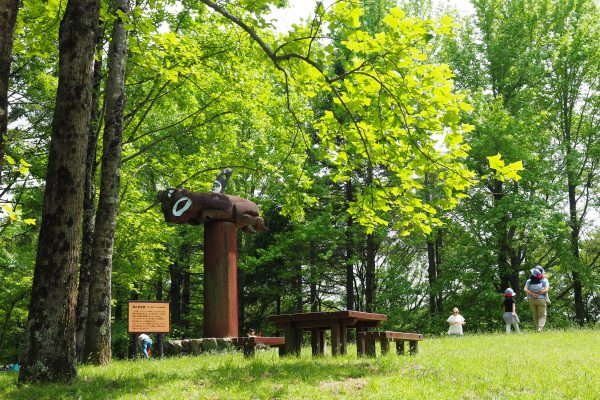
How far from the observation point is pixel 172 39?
32.0ft

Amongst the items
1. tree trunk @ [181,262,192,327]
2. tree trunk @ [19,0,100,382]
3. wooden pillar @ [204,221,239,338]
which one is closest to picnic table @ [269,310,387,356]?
tree trunk @ [19,0,100,382]

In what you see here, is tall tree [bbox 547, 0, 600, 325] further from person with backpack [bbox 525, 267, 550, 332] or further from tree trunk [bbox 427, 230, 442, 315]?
person with backpack [bbox 525, 267, 550, 332]

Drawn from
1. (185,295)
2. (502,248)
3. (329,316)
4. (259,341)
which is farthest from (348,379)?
(185,295)

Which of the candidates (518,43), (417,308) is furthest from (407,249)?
(518,43)

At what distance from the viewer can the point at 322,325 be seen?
9.46m

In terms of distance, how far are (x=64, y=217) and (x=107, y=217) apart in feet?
11.6

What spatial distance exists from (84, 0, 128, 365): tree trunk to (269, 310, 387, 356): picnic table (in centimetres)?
295

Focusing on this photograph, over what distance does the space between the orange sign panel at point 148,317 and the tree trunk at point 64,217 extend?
6.05 meters

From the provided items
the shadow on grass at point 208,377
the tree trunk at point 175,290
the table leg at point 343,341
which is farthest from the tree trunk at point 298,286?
the shadow on grass at point 208,377

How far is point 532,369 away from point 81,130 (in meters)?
6.65

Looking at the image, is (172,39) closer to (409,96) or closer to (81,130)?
(81,130)

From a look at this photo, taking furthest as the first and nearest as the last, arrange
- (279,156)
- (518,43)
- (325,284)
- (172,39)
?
(325,284)
(518,43)
(279,156)
(172,39)

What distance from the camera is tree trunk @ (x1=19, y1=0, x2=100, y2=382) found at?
22.4ft

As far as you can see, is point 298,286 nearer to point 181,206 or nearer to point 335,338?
point 181,206
